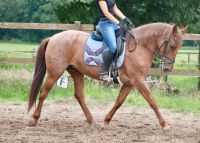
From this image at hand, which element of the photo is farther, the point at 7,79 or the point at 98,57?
the point at 7,79

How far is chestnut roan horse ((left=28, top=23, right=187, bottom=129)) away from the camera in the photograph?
7.85 meters

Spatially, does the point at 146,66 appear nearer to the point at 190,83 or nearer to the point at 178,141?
the point at 178,141

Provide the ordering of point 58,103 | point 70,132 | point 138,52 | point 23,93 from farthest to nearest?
point 23,93 → point 58,103 → point 138,52 → point 70,132

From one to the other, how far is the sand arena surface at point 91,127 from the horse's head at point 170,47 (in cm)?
111

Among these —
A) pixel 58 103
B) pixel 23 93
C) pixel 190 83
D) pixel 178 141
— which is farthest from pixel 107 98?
pixel 190 83

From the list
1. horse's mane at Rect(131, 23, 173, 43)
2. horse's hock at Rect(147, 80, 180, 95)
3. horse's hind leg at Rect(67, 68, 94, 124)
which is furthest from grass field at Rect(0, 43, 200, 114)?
horse's mane at Rect(131, 23, 173, 43)

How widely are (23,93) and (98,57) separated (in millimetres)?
4026

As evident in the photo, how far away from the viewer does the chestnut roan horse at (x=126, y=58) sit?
25.7 ft

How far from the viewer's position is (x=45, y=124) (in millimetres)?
8312

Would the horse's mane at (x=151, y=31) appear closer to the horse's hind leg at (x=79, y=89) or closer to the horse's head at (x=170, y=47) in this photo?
the horse's head at (x=170, y=47)

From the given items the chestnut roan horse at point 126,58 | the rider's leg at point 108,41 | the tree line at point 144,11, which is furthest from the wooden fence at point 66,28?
the tree line at point 144,11

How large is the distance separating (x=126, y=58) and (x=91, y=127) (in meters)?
1.33

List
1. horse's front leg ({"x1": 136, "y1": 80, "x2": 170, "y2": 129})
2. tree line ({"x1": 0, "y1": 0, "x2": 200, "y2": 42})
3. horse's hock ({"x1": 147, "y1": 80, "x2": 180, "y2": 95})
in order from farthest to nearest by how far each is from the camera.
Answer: tree line ({"x1": 0, "y1": 0, "x2": 200, "y2": 42})
horse's hock ({"x1": 147, "y1": 80, "x2": 180, "y2": 95})
horse's front leg ({"x1": 136, "y1": 80, "x2": 170, "y2": 129})

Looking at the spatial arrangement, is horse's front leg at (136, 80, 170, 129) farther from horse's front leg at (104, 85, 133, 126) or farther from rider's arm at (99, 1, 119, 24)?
rider's arm at (99, 1, 119, 24)
